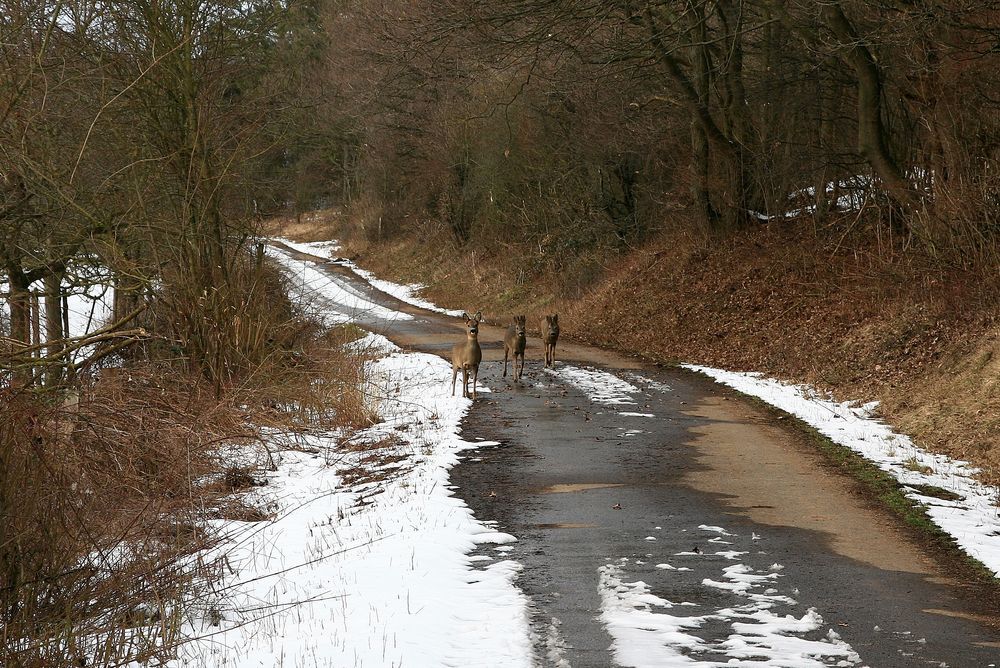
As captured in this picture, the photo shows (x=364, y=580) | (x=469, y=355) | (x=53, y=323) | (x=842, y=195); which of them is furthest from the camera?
(x=842, y=195)

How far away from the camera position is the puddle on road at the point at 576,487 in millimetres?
11445

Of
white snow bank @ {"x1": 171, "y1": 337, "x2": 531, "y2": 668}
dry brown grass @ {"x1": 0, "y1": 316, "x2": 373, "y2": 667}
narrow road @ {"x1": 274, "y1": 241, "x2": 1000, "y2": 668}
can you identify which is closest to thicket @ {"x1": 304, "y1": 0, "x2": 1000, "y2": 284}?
narrow road @ {"x1": 274, "y1": 241, "x2": 1000, "y2": 668}

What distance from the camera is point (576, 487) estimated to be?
1164 centimetres

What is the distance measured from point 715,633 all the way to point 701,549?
6.83 ft

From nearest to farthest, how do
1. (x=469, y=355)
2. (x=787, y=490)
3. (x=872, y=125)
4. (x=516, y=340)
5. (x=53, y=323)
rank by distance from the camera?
(x=787, y=490), (x=53, y=323), (x=469, y=355), (x=516, y=340), (x=872, y=125)

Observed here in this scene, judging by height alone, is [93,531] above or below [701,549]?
above

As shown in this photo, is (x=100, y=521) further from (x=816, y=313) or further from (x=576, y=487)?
(x=816, y=313)

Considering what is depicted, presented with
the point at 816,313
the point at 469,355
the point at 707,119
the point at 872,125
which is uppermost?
the point at 707,119

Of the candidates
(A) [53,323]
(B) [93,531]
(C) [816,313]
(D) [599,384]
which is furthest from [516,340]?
(B) [93,531]

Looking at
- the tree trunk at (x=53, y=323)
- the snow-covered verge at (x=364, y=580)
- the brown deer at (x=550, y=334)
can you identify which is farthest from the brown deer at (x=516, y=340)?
the tree trunk at (x=53, y=323)

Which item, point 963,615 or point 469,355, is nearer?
point 963,615

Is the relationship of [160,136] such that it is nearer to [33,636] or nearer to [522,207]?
[33,636]

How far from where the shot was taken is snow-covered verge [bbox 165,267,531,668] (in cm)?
688

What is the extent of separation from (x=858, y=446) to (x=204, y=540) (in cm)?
835
